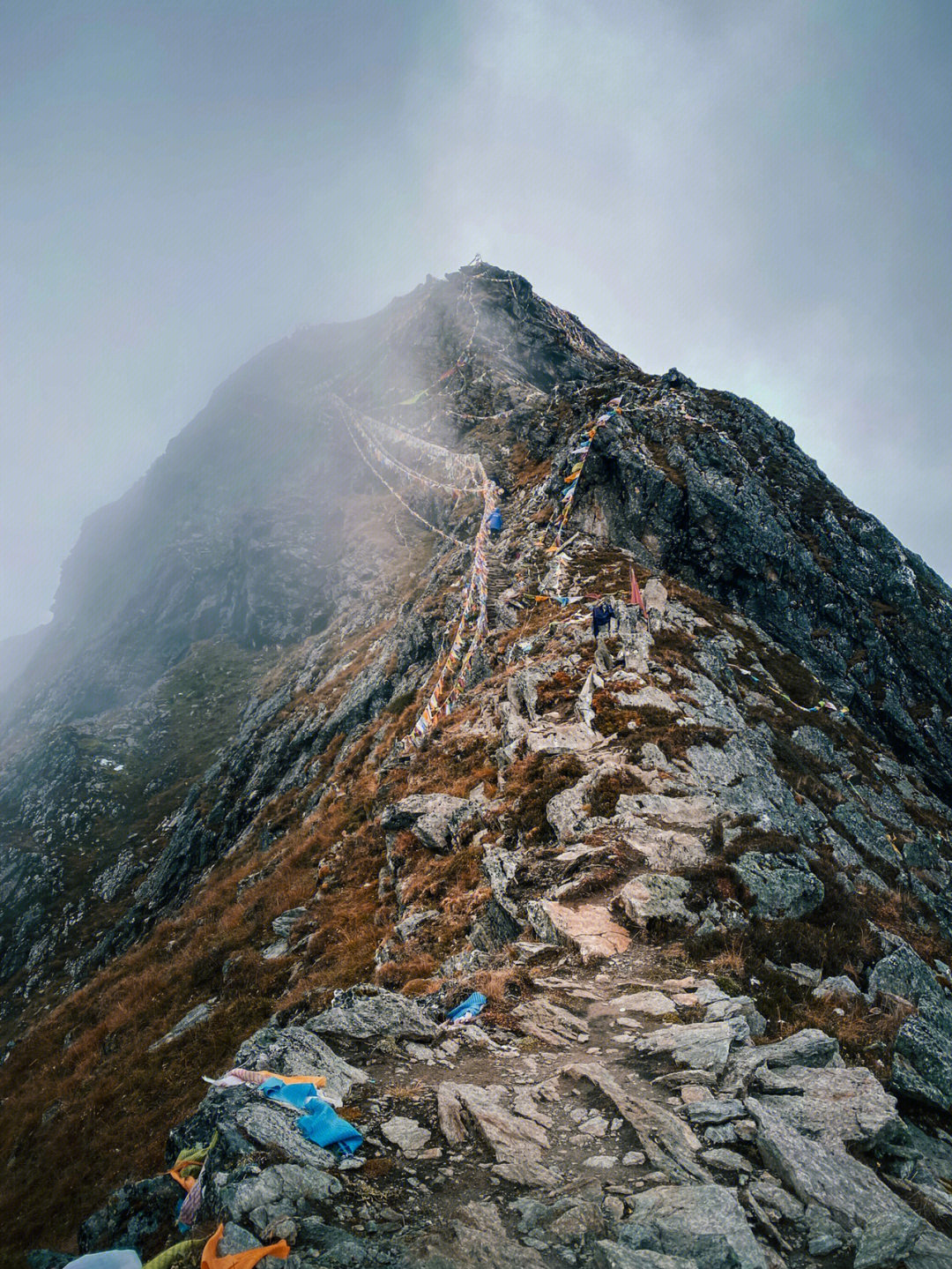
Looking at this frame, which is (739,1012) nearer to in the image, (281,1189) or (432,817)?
(281,1189)

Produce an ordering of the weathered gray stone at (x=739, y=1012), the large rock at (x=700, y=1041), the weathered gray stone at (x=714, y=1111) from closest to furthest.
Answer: the weathered gray stone at (x=714, y=1111) → the large rock at (x=700, y=1041) → the weathered gray stone at (x=739, y=1012)

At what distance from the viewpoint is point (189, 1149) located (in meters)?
6.50

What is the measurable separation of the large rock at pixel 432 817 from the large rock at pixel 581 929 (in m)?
5.34

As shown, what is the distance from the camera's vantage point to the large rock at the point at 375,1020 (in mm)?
8875

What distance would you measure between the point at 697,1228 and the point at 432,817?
13.9 meters

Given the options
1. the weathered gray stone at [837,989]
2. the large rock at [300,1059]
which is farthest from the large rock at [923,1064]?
the large rock at [300,1059]

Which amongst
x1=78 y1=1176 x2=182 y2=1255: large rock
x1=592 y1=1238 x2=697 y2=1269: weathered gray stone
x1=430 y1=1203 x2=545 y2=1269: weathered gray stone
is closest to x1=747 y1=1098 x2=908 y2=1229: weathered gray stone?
x1=592 y1=1238 x2=697 y2=1269: weathered gray stone

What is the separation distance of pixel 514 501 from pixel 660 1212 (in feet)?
158

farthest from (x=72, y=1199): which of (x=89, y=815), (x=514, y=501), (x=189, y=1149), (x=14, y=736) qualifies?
(x=14, y=736)

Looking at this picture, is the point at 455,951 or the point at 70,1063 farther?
the point at 70,1063

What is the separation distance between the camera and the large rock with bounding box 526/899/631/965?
1083 cm

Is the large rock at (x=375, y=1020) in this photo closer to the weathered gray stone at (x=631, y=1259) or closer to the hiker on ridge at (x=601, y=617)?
the weathered gray stone at (x=631, y=1259)

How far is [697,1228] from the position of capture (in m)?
4.66

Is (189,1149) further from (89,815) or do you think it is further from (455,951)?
(89,815)
